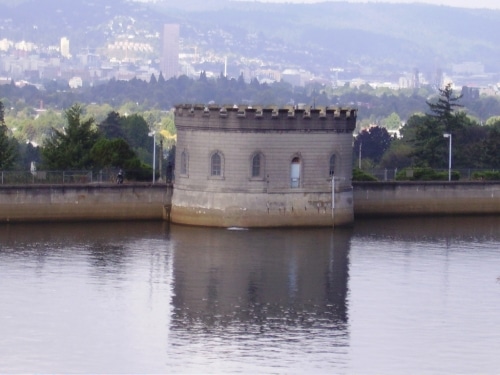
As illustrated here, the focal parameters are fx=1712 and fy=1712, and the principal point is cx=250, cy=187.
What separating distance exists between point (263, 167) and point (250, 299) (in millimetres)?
15910

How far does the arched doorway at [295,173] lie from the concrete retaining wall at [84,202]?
564 centimetres

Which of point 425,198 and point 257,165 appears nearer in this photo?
point 257,165

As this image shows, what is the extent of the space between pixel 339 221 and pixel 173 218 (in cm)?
697

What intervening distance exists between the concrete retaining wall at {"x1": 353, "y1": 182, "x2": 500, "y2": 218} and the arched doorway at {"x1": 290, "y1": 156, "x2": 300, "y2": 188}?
5.03 meters

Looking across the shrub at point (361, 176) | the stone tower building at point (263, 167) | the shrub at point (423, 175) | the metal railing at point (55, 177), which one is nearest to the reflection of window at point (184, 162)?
the stone tower building at point (263, 167)

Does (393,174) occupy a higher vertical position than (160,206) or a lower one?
higher

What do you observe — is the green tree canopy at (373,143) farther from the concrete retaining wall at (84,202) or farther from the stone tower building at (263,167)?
the stone tower building at (263,167)

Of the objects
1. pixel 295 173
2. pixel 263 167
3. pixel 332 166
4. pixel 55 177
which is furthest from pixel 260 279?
pixel 55 177

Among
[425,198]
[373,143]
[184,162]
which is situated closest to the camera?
[184,162]

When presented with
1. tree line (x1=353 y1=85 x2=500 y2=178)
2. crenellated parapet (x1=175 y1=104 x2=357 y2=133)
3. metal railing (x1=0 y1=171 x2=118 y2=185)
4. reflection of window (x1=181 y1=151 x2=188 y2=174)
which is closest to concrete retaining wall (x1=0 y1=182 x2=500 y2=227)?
reflection of window (x1=181 y1=151 x2=188 y2=174)

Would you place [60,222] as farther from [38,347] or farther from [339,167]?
[38,347]

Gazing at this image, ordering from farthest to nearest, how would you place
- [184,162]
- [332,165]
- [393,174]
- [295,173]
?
[393,174] → [184,162] → [332,165] → [295,173]

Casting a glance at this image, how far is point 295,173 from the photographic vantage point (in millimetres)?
70375

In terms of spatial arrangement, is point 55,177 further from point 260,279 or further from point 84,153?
point 260,279
